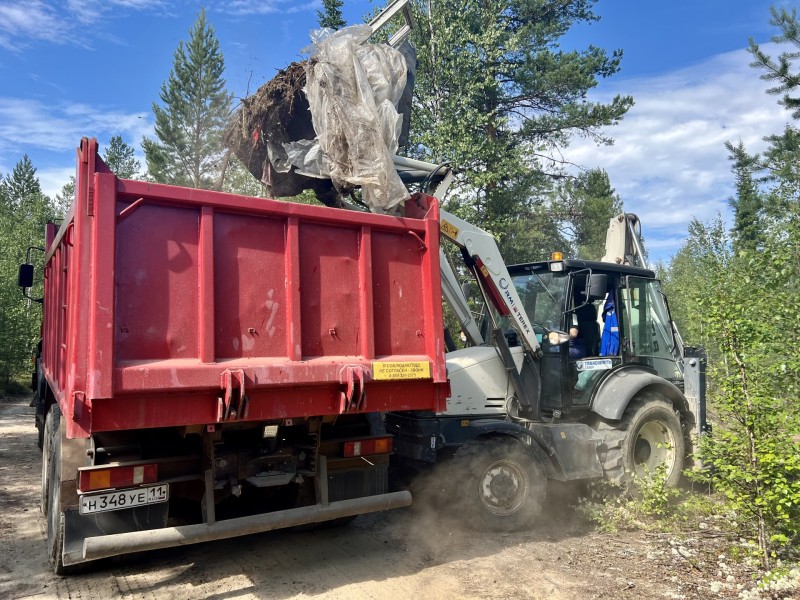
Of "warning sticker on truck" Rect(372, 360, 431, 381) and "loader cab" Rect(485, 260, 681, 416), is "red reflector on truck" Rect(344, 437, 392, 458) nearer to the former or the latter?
"warning sticker on truck" Rect(372, 360, 431, 381)

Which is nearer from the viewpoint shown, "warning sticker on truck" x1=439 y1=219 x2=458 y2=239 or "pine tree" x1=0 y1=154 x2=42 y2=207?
"warning sticker on truck" x1=439 y1=219 x2=458 y2=239

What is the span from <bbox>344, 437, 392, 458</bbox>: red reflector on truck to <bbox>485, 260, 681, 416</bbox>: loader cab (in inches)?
78.7

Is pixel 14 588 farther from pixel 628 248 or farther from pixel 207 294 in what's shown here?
pixel 628 248

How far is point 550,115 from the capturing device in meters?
15.6

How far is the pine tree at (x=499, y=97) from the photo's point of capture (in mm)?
13117

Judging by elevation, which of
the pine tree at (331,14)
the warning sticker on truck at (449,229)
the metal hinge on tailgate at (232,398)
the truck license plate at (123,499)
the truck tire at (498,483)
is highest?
the pine tree at (331,14)

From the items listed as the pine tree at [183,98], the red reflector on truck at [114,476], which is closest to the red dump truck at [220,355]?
the red reflector on truck at [114,476]

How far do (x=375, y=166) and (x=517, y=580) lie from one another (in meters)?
3.20

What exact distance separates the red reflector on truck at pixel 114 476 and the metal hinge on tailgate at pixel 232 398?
703 mm

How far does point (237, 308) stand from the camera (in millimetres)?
3807

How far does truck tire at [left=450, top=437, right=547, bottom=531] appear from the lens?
17.7ft

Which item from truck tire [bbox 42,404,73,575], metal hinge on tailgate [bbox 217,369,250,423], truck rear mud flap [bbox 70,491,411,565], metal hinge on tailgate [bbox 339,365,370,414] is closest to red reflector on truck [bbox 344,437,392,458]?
truck rear mud flap [bbox 70,491,411,565]

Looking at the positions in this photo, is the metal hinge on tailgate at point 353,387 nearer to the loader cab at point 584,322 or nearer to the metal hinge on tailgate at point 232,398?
the metal hinge on tailgate at point 232,398

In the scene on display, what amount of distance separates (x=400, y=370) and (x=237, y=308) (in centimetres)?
121
